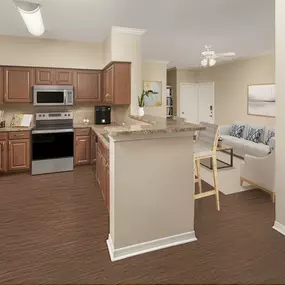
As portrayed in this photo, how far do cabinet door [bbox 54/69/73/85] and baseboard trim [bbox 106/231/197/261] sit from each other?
3.52 meters

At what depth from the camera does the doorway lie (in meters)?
9.09

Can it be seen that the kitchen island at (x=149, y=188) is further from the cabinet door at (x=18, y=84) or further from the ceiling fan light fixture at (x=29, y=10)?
the cabinet door at (x=18, y=84)

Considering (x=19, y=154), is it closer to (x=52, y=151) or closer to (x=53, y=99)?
(x=52, y=151)

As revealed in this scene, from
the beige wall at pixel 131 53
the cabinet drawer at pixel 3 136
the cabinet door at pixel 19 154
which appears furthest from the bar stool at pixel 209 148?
the cabinet drawer at pixel 3 136

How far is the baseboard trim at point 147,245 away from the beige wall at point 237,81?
5060mm

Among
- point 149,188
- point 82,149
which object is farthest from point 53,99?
point 149,188

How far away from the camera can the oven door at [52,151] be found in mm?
4551

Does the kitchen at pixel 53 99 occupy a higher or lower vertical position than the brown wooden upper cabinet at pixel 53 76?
lower

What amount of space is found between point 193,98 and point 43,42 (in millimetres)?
5890

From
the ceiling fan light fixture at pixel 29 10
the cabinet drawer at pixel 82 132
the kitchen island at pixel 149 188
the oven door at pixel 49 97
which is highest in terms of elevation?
the ceiling fan light fixture at pixel 29 10

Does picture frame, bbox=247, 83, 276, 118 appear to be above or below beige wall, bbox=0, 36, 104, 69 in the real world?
below

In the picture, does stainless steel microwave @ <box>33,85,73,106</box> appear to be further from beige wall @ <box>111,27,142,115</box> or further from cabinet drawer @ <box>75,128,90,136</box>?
beige wall @ <box>111,27,142,115</box>

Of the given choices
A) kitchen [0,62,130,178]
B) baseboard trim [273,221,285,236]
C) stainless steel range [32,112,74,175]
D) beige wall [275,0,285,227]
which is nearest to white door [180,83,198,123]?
kitchen [0,62,130,178]

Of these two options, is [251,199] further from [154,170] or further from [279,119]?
[154,170]
